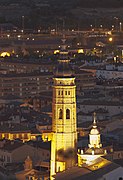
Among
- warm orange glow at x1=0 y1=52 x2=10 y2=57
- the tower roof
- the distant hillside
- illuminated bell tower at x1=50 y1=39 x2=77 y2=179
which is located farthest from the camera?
the distant hillside

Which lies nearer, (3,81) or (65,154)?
(65,154)

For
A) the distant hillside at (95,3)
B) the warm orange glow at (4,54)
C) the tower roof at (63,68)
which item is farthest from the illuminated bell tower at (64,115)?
the distant hillside at (95,3)

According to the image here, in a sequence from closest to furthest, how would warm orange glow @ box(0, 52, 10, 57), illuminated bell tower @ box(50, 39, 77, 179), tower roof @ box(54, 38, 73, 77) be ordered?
illuminated bell tower @ box(50, 39, 77, 179) → tower roof @ box(54, 38, 73, 77) → warm orange glow @ box(0, 52, 10, 57)

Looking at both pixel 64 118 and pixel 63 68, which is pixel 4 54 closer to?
pixel 63 68

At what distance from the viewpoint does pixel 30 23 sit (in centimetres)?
9456

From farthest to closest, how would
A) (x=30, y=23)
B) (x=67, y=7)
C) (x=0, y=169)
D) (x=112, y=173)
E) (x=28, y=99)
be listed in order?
(x=67, y=7), (x=30, y=23), (x=28, y=99), (x=0, y=169), (x=112, y=173)

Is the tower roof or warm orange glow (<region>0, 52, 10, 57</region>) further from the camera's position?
warm orange glow (<region>0, 52, 10, 57</region>)

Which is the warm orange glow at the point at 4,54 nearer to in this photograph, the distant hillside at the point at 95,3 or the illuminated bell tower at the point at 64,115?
the distant hillside at the point at 95,3

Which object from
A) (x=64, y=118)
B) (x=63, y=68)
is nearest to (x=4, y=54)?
(x=63, y=68)

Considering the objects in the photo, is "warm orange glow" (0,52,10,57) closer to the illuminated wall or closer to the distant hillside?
the distant hillside

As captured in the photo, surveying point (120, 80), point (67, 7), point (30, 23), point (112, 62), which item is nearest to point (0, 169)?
point (120, 80)

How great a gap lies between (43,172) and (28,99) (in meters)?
20.0

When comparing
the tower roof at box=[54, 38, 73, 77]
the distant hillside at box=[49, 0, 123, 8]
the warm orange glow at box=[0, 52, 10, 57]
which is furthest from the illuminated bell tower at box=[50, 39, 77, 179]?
the distant hillside at box=[49, 0, 123, 8]

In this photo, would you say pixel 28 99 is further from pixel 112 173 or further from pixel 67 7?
pixel 67 7
